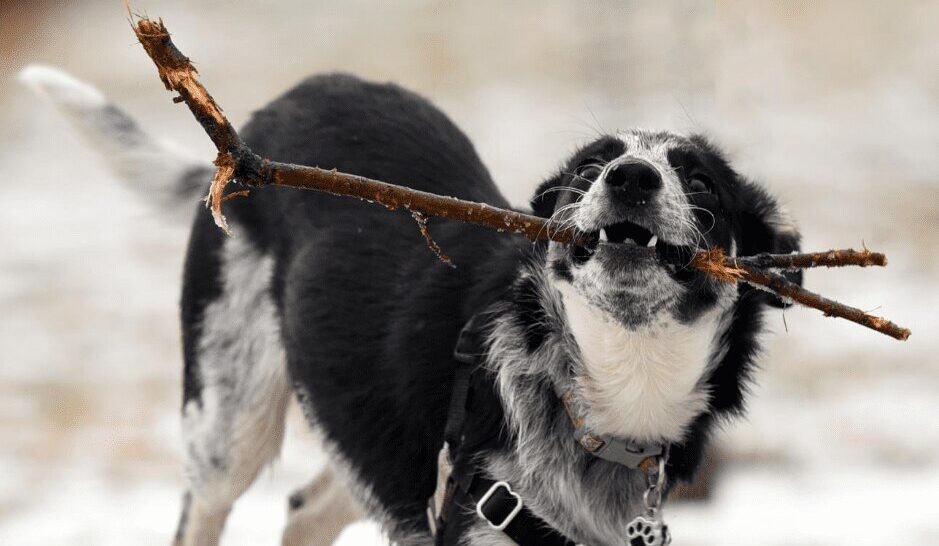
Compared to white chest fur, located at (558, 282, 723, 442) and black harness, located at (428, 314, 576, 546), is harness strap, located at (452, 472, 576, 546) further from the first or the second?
white chest fur, located at (558, 282, 723, 442)

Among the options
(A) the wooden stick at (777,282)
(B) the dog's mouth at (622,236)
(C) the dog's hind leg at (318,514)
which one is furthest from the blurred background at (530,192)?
(A) the wooden stick at (777,282)

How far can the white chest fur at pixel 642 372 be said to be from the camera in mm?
2760

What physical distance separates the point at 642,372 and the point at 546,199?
56cm

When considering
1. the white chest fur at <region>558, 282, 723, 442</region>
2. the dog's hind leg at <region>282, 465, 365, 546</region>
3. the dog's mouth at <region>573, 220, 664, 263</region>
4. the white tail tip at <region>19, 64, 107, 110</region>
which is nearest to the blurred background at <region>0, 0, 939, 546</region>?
the dog's hind leg at <region>282, 465, 365, 546</region>

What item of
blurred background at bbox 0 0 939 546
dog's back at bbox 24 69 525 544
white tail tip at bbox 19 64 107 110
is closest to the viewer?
dog's back at bbox 24 69 525 544

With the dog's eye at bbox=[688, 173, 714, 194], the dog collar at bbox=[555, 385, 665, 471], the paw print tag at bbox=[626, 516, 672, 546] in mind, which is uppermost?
the dog's eye at bbox=[688, 173, 714, 194]

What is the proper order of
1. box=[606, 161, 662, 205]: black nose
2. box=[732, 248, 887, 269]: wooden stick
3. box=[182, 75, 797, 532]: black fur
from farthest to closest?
box=[182, 75, 797, 532]: black fur, box=[606, 161, 662, 205]: black nose, box=[732, 248, 887, 269]: wooden stick

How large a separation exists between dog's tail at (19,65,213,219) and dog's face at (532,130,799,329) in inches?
70.2

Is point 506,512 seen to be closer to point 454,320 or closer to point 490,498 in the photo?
point 490,498

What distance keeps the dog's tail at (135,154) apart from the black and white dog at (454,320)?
1.26ft

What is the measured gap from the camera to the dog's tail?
437 centimetres

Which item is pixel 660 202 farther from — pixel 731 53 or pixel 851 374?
pixel 731 53

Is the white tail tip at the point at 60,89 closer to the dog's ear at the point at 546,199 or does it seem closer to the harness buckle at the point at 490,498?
the dog's ear at the point at 546,199

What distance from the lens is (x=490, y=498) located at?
111 inches
